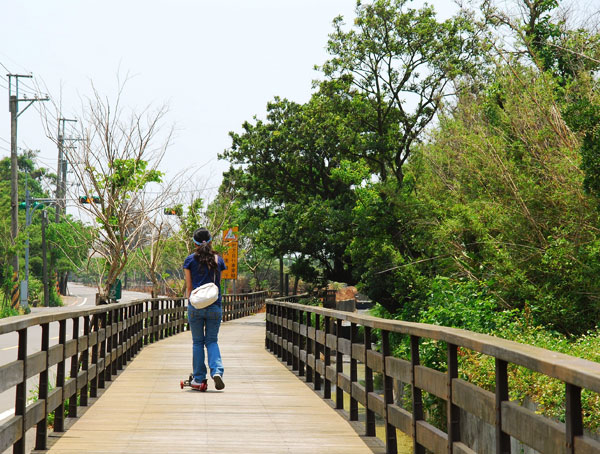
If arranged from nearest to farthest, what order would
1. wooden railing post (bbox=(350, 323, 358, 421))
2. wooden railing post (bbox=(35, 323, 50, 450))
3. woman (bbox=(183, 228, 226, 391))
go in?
wooden railing post (bbox=(35, 323, 50, 450)), wooden railing post (bbox=(350, 323, 358, 421)), woman (bbox=(183, 228, 226, 391))

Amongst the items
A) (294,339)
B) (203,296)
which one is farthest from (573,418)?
(294,339)

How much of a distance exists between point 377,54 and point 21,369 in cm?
2524

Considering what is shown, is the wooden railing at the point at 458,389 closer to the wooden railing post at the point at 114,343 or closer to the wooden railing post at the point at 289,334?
the wooden railing post at the point at 114,343

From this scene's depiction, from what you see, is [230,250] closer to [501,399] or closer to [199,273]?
[199,273]

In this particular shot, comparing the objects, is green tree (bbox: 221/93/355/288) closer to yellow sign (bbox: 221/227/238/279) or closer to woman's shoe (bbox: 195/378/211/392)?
yellow sign (bbox: 221/227/238/279)

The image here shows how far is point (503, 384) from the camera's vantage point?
3836 mm

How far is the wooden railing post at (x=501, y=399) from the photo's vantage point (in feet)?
12.4

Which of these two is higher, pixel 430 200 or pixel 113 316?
pixel 430 200

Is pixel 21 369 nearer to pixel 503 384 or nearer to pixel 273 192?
pixel 503 384

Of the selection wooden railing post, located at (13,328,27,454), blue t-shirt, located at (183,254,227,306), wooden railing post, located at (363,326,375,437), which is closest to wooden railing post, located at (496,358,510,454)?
wooden railing post, located at (13,328,27,454)

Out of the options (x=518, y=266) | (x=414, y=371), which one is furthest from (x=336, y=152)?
(x=414, y=371)

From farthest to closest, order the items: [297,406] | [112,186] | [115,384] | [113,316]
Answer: [112,186] < [113,316] < [115,384] < [297,406]

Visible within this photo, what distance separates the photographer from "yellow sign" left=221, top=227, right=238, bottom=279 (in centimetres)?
3781

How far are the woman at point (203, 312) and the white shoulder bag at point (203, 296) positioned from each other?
120 mm
